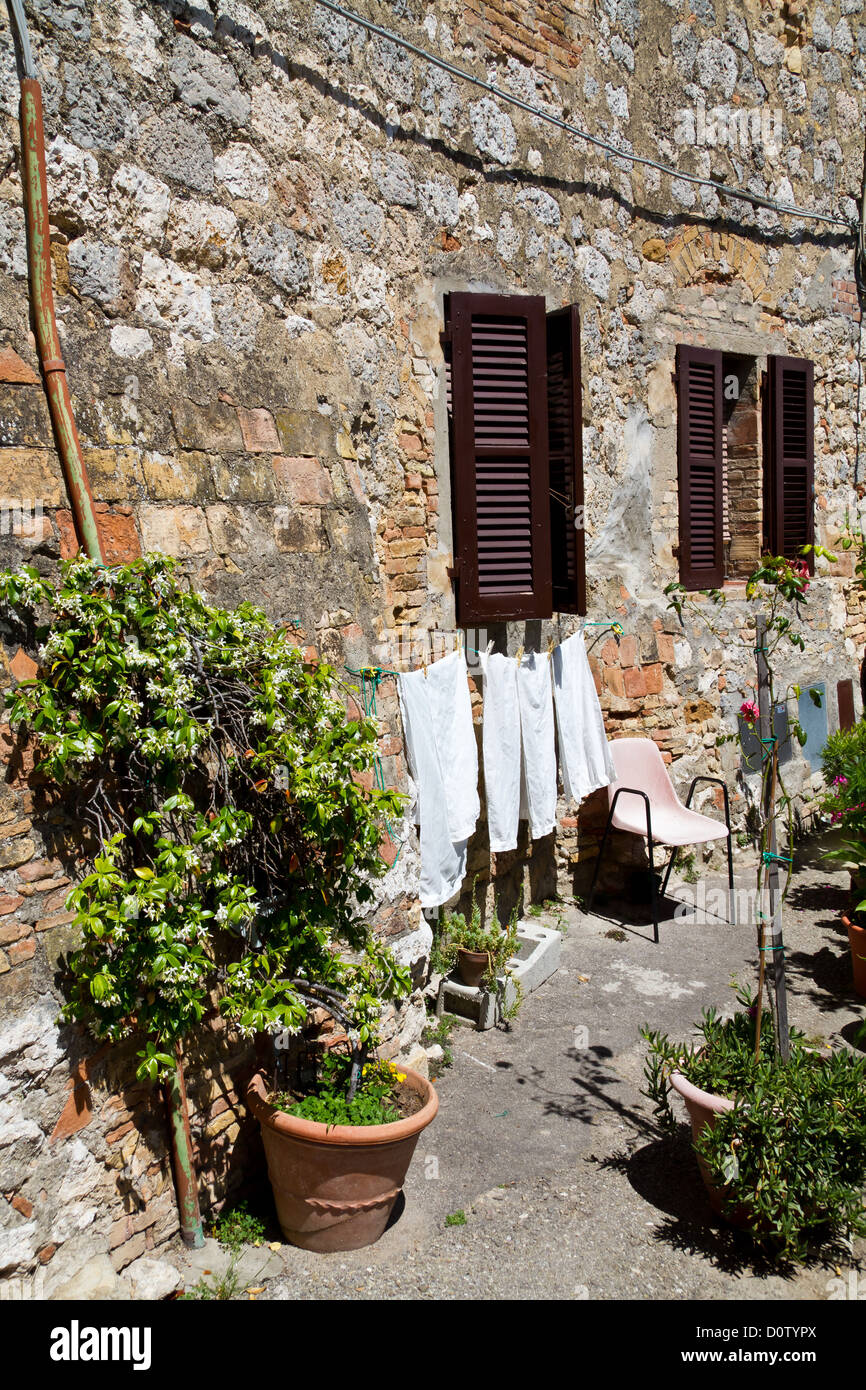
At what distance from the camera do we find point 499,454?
16.5 feet

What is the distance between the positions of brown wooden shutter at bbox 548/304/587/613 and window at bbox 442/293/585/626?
0.17 metres

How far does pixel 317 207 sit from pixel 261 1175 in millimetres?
3622

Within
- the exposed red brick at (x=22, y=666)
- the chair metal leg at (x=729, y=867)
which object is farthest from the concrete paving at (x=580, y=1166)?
the exposed red brick at (x=22, y=666)

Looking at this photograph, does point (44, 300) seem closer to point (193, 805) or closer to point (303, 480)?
point (303, 480)

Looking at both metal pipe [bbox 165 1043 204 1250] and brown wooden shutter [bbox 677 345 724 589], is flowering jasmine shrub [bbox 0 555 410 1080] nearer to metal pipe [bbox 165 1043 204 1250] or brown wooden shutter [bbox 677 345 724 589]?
metal pipe [bbox 165 1043 204 1250]

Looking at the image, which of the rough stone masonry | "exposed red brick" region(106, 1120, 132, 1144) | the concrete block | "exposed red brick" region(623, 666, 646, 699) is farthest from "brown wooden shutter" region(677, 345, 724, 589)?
"exposed red brick" region(106, 1120, 132, 1144)

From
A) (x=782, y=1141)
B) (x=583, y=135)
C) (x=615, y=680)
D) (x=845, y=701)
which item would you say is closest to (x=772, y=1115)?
(x=782, y=1141)

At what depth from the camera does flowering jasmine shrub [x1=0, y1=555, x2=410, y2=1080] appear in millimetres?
2729

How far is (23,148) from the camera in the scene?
283cm

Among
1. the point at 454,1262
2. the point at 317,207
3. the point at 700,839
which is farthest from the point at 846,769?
the point at 317,207

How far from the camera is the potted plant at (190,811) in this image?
273 centimetres

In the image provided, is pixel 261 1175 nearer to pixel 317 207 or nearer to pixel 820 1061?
pixel 820 1061

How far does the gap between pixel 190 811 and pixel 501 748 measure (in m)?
2.35

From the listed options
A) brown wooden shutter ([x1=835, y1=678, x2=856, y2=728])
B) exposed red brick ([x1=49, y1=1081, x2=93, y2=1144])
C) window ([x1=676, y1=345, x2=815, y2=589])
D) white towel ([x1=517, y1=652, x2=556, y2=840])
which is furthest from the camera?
brown wooden shutter ([x1=835, y1=678, x2=856, y2=728])
